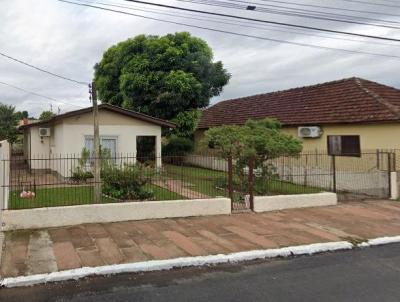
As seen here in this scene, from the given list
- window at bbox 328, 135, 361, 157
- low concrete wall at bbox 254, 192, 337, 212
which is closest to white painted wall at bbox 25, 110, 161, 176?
low concrete wall at bbox 254, 192, 337, 212

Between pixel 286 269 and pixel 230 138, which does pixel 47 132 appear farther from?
pixel 286 269

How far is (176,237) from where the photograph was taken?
949 centimetres

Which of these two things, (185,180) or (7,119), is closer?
(185,180)

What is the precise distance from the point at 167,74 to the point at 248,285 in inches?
735

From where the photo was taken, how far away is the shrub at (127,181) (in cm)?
1255

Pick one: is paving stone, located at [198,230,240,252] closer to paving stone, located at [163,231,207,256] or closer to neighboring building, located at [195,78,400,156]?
paving stone, located at [163,231,207,256]

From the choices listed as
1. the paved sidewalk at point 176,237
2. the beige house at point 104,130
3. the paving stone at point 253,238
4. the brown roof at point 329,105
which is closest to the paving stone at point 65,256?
the paved sidewalk at point 176,237

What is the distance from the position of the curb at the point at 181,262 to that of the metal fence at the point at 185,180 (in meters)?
3.68

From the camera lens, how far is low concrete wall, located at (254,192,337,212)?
12797 millimetres

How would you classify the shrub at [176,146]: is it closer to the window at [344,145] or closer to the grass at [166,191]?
the window at [344,145]

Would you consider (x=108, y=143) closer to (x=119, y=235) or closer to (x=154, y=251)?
(x=119, y=235)

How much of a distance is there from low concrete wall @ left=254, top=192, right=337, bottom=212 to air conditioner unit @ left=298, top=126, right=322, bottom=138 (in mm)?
6155

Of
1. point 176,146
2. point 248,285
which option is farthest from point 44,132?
point 248,285

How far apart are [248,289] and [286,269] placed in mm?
1354
